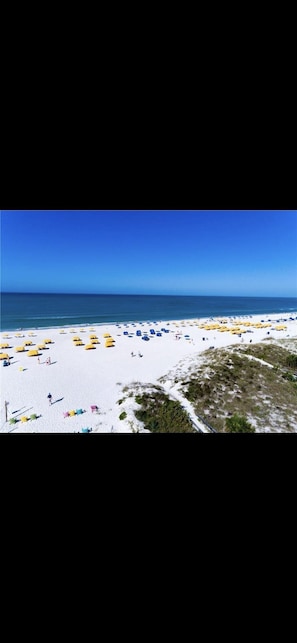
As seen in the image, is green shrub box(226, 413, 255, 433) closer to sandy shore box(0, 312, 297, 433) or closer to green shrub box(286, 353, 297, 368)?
sandy shore box(0, 312, 297, 433)

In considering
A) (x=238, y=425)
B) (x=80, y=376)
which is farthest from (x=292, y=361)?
(x=80, y=376)

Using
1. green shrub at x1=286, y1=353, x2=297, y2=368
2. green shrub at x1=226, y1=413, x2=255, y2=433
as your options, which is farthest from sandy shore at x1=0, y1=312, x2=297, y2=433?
green shrub at x1=286, y1=353, x2=297, y2=368

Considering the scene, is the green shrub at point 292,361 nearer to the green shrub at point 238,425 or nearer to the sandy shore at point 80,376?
the sandy shore at point 80,376

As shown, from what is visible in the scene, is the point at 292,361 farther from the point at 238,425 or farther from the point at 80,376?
the point at 80,376

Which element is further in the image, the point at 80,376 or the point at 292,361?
the point at 80,376

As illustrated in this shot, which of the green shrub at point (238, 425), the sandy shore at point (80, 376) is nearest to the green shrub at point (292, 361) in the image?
the sandy shore at point (80, 376)

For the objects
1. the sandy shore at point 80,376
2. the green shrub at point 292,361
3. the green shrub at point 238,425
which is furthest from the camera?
the green shrub at point 292,361
